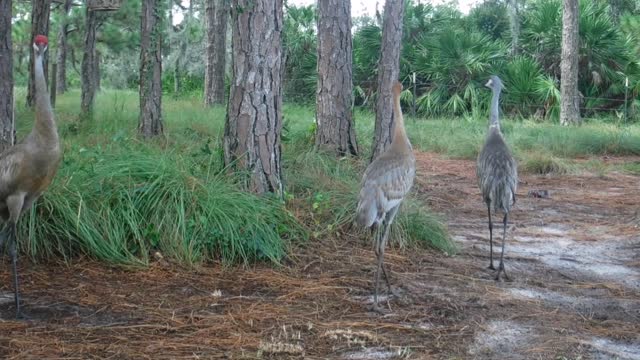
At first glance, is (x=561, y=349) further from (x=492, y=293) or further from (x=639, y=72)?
(x=639, y=72)

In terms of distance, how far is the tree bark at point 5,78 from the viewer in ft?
22.6

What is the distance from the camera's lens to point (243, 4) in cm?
721

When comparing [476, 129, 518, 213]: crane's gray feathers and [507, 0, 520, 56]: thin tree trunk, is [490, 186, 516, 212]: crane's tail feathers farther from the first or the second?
[507, 0, 520, 56]: thin tree trunk

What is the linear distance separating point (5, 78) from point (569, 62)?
55.1ft

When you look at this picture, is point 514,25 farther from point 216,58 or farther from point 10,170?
point 10,170

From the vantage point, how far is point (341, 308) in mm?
5703

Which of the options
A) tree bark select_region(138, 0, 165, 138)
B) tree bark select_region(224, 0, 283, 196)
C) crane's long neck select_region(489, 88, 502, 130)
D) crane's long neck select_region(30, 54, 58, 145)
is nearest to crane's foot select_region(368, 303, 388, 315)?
tree bark select_region(224, 0, 283, 196)

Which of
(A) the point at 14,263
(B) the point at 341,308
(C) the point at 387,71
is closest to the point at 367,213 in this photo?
(B) the point at 341,308

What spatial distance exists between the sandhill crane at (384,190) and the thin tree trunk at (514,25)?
812 inches

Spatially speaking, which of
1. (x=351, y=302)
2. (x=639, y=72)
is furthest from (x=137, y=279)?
(x=639, y=72)

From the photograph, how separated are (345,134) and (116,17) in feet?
35.3

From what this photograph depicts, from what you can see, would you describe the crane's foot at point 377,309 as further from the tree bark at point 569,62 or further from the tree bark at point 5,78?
the tree bark at point 569,62

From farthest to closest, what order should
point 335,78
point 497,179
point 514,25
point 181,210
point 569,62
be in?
1. point 514,25
2. point 569,62
3. point 335,78
4. point 497,179
5. point 181,210

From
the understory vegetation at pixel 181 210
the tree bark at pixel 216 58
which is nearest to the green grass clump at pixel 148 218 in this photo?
the understory vegetation at pixel 181 210
